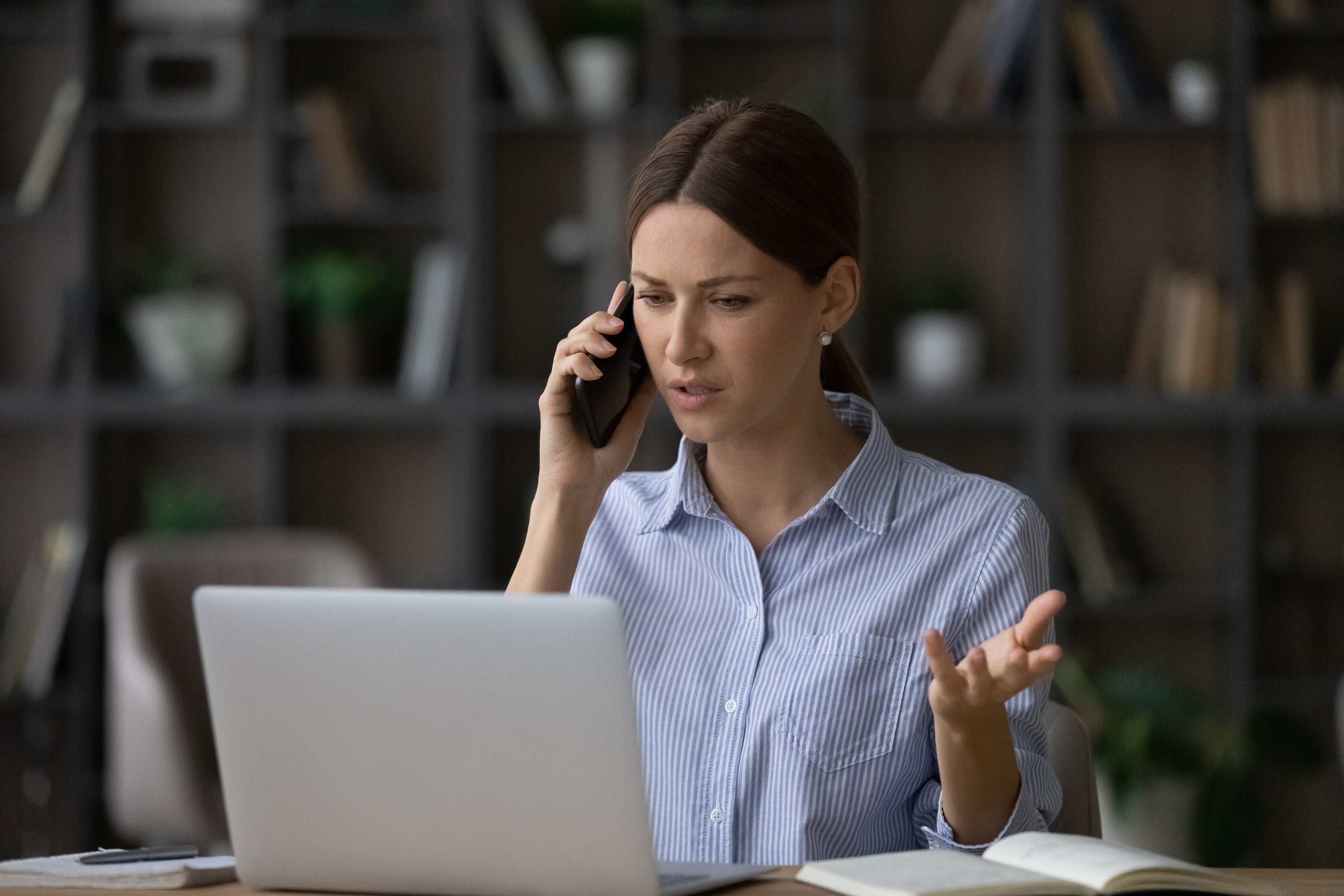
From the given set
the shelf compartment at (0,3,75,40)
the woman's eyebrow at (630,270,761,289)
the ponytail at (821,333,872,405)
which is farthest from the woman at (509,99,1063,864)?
the shelf compartment at (0,3,75,40)

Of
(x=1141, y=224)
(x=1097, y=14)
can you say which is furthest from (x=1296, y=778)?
(x=1097, y=14)

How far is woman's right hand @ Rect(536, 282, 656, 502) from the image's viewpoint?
1552mm

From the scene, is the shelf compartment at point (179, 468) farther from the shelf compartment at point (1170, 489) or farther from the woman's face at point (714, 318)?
the woman's face at point (714, 318)

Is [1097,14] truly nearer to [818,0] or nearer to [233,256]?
[818,0]

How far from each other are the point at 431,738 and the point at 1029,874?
0.45 meters

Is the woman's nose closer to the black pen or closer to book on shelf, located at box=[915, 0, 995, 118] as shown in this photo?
the black pen

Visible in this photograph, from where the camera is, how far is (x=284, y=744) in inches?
39.9

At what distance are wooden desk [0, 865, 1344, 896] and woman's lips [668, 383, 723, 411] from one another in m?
0.48

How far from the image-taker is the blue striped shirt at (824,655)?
4.51ft

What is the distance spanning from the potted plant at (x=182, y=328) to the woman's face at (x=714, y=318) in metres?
2.32

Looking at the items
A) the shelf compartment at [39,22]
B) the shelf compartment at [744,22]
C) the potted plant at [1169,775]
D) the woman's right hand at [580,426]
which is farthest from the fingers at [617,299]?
the shelf compartment at [39,22]

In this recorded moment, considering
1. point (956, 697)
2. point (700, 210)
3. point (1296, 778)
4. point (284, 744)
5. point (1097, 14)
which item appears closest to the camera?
point (284, 744)

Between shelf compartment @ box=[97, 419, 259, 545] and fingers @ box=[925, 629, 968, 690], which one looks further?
shelf compartment @ box=[97, 419, 259, 545]

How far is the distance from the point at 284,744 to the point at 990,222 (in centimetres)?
302
